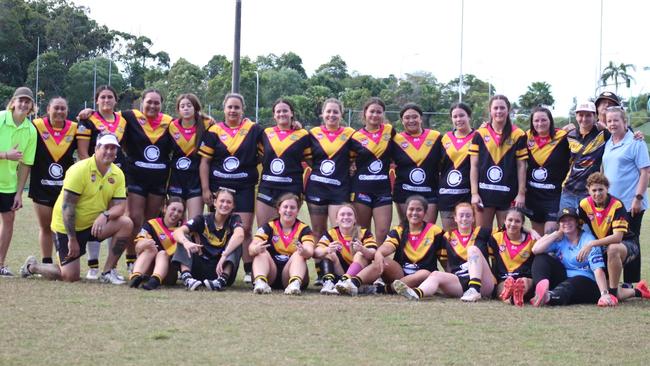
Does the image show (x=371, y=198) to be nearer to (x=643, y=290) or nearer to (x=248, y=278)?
(x=248, y=278)

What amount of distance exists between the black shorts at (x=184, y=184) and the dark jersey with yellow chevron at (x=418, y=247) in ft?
6.34

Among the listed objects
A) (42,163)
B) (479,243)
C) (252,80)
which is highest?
(252,80)

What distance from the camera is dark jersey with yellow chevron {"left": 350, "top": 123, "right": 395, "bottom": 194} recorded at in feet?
27.1

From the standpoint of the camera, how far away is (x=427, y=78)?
164 feet

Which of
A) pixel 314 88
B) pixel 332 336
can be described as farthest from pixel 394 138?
pixel 314 88

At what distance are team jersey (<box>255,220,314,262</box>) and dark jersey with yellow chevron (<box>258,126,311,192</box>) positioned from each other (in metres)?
0.53

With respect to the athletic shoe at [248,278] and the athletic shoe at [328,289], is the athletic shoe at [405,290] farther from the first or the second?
the athletic shoe at [248,278]

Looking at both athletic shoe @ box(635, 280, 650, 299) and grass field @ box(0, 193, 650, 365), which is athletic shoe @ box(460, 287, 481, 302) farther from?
athletic shoe @ box(635, 280, 650, 299)

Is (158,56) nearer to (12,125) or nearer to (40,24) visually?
(40,24)

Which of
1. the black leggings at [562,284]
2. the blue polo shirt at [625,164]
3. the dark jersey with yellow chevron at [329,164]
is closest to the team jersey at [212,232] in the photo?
the dark jersey with yellow chevron at [329,164]

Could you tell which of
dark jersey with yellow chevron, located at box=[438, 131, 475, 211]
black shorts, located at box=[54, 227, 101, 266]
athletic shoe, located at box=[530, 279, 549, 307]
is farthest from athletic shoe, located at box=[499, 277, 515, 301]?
black shorts, located at box=[54, 227, 101, 266]

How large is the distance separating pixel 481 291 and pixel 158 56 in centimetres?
4507

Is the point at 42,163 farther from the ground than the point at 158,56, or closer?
closer

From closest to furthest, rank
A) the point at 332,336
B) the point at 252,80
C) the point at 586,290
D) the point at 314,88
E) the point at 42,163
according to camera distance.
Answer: the point at 332,336, the point at 586,290, the point at 42,163, the point at 252,80, the point at 314,88
